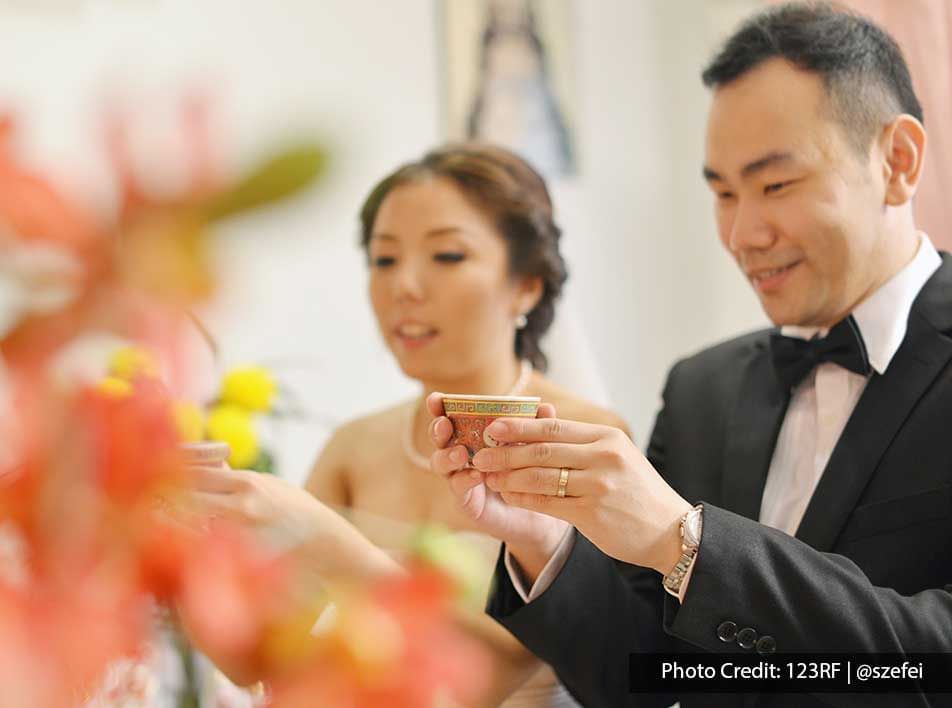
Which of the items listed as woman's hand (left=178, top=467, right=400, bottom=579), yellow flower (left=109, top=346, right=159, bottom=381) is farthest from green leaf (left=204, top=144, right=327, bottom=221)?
woman's hand (left=178, top=467, right=400, bottom=579)

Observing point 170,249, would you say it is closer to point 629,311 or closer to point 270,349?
point 270,349

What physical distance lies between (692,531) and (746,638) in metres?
0.14

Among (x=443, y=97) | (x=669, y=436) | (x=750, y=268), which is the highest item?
(x=443, y=97)

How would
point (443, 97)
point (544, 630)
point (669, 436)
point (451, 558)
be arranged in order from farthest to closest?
point (443, 97) → point (669, 436) → point (544, 630) → point (451, 558)

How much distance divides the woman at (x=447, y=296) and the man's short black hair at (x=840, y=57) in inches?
23.4

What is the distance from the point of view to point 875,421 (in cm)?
137

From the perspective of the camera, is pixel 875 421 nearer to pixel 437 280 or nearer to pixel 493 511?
pixel 493 511

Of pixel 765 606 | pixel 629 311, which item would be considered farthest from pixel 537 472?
pixel 629 311

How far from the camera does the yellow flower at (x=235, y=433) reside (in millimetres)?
1516

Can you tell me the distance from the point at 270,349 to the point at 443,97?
1063 millimetres

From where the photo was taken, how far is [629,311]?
12.3 ft

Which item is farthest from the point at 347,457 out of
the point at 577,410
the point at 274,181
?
the point at 274,181

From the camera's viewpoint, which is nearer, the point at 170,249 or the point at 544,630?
the point at 170,249

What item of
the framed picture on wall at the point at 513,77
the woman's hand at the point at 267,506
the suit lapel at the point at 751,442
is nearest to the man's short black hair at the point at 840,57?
the suit lapel at the point at 751,442
